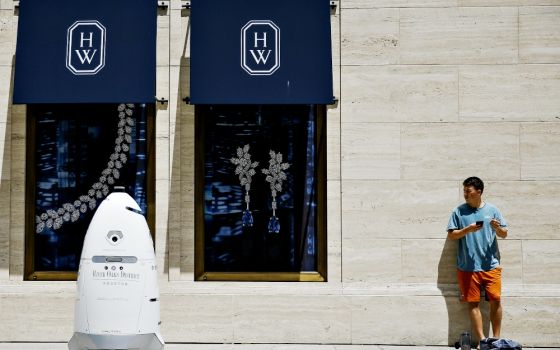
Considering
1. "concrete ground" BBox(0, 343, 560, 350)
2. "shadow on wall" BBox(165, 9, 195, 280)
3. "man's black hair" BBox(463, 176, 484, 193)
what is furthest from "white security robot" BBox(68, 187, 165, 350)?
"man's black hair" BBox(463, 176, 484, 193)

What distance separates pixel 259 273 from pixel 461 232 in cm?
269

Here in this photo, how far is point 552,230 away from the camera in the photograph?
896 cm

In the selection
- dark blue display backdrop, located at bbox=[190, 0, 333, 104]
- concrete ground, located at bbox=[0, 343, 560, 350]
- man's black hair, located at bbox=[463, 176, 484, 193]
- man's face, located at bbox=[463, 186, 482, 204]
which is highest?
dark blue display backdrop, located at bbox=[190, 0, 333, 104]

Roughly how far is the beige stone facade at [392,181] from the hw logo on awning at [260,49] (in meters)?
0.88

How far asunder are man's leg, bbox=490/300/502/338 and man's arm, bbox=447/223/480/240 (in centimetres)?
88

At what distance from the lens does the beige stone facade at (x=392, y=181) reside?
8.86 metres

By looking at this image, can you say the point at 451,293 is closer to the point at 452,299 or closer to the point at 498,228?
the point at 452,299

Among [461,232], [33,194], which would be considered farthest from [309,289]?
[33,194]

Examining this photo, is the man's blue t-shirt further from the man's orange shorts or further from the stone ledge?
the stone ledge

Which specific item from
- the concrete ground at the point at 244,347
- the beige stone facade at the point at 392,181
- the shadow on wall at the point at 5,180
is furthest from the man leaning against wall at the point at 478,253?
the shadow on wall at the point at 5,180

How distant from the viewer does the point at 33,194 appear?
30.9 feet

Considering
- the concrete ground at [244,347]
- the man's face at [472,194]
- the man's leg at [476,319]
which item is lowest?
the concrete ground at [244,347]

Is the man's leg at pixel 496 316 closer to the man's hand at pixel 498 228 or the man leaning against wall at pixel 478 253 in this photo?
the man leaning against wall at pixel 478 253

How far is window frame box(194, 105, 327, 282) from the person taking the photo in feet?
30.6
